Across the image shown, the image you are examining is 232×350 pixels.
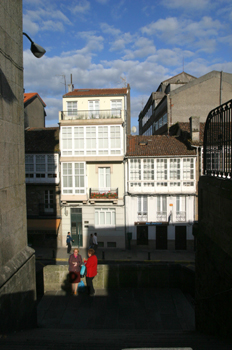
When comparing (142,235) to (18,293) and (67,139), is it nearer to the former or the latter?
(67,139)

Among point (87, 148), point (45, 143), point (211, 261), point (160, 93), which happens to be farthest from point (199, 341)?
point (160, 93)

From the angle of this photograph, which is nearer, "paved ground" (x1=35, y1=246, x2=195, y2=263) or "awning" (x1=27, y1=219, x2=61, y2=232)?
"paved ground" (x1=35, y1=246, x2=195, y2=263)

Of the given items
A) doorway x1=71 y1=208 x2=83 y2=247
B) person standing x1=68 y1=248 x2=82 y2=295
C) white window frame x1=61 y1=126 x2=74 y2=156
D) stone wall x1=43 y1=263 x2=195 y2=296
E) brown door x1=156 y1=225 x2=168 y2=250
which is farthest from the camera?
doorway x1=71 y1=208 x2=83 y2=247

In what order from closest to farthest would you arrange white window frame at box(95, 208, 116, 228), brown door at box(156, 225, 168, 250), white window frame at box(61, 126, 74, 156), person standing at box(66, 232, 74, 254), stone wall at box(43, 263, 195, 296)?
stone wall at box(43, 263, 195, 296) < person standing at box(66, 232, 74, 254) < white window frame at box(61, 126, 74, 156) < brown door at box(156, 225, 168, 250) < white window frame at box(95, 208, 116, 228)

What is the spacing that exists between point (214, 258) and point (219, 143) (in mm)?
3000

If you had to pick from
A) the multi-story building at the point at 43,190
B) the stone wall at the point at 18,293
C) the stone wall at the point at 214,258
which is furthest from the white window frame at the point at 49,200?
the stone wall at the point at 214,258

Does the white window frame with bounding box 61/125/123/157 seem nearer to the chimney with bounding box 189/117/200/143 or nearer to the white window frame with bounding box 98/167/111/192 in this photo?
the white window frame with bounding box 98/167/111/192

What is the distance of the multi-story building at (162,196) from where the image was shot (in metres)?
20.5

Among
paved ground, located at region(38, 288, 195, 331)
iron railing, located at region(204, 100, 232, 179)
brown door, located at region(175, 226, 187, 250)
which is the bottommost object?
brown door, located at region(175, 226, 187, 250)

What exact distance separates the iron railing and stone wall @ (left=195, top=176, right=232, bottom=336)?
12.3 inches

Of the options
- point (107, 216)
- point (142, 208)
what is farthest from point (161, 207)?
point (107, 216)

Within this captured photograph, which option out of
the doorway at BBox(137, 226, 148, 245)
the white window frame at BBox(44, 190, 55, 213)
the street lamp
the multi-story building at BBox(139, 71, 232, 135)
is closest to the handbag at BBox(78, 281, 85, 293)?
the street lamp

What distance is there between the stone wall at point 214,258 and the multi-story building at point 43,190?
15388 millimetres

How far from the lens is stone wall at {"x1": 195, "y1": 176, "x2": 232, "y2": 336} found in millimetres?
5395
